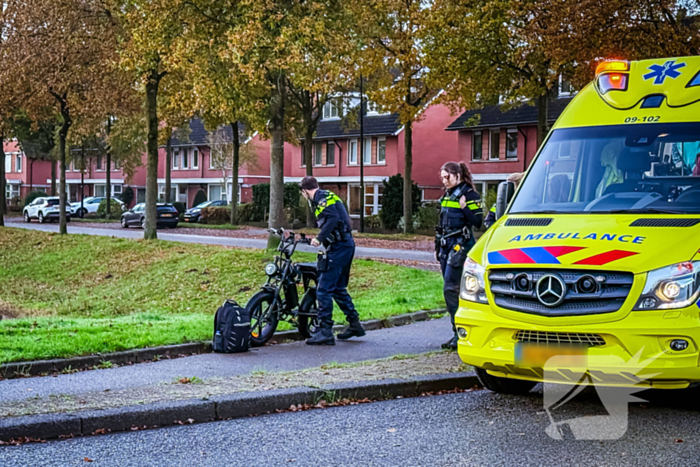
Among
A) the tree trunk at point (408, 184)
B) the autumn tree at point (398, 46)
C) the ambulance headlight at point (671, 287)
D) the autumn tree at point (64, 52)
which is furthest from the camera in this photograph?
the tree trunk at point (408, 184)

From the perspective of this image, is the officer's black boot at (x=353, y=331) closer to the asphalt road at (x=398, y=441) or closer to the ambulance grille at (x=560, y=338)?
the asphalt road at (x=398, y=441)

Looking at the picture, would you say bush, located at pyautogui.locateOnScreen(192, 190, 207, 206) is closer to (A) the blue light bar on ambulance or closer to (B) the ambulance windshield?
A: (B) the ambulance windshield

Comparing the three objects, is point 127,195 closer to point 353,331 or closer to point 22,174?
point 22,174

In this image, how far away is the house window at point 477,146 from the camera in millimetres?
48875

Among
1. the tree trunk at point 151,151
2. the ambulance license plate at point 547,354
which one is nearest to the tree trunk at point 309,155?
the tree trunk at point 151,151

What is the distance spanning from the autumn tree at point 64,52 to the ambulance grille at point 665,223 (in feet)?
73.5

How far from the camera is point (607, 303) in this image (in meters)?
5.91

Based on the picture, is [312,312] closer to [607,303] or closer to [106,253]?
[607,303]

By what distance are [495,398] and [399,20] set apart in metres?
27.8

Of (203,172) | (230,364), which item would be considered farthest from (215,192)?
(230,364)

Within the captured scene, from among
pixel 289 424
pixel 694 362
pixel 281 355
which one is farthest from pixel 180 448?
pixel 281 355

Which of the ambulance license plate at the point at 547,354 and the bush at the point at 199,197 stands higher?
the bush at the point at 199,197

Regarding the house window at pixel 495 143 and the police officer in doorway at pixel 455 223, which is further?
the house window at pixel 495 143

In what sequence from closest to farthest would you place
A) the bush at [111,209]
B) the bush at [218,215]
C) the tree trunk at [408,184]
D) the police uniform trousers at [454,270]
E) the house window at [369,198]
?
the police uniform trousers at [454,270], the tree trunk at [408,184], the bush at [218,215], the house window at [369,198], the bush at [111,209]
